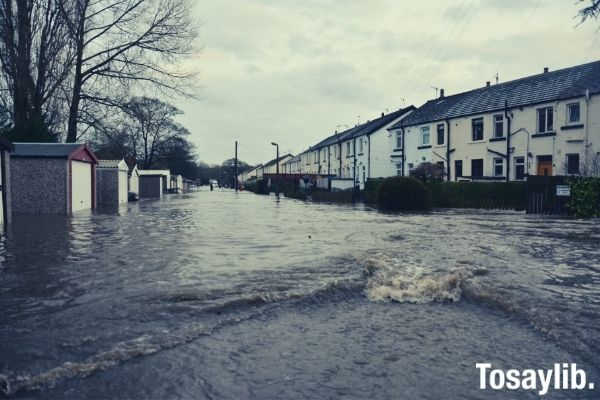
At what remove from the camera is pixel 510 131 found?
3080cm

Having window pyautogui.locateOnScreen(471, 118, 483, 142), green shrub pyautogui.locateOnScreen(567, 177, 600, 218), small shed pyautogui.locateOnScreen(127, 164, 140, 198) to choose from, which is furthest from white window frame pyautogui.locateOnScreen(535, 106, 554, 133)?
small shed pyautogui.locateOnScreen(127, 164, 140, 198)

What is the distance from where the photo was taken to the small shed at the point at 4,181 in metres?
15.6

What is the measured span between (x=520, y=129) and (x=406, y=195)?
32.3ft

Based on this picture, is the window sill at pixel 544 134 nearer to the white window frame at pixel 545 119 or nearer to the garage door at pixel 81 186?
the white window frame at pixel 545 119

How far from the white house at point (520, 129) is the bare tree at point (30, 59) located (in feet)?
73.4

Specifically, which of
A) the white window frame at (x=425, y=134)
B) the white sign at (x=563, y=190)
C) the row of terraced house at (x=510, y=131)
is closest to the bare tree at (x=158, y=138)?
the row of terraced house at (x=510, y=131)

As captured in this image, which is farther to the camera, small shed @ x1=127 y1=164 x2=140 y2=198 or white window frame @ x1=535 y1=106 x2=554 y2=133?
small shed @ x1=127 y1=164 x2=140 y2=198

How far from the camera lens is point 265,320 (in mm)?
5348

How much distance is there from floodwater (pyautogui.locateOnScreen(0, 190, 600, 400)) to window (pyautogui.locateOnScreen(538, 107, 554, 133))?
66.6 feet

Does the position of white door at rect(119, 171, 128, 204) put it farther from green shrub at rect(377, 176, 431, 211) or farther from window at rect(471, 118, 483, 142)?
window at rect(471, 118, 483, 142)

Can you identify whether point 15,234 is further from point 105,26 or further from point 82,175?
point 105,26

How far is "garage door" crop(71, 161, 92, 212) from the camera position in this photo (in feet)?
76.5

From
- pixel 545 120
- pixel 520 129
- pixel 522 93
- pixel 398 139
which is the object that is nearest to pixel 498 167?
pixel 520 129

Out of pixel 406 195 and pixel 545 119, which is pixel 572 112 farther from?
pixel 406 195
